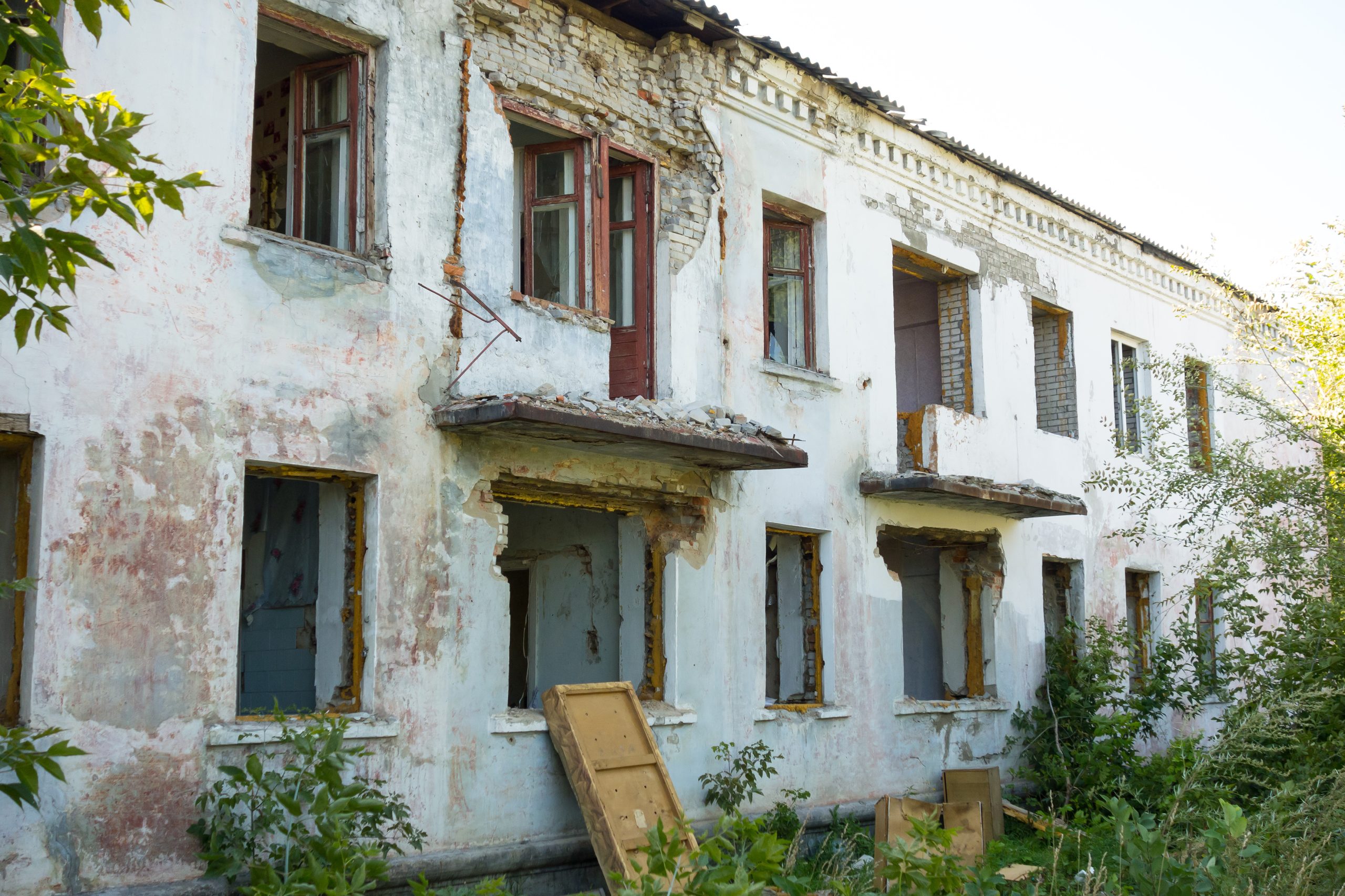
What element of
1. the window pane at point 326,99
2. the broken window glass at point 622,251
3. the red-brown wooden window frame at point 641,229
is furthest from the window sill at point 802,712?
the window pane at point 326,99

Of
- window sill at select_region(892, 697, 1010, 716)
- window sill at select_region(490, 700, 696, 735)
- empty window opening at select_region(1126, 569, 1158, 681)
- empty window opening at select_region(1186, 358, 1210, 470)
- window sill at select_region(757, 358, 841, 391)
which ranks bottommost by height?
window sill at select_region(892, 697, 1010, 716)

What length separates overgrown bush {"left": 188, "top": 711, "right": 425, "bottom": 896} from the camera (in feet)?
19.8

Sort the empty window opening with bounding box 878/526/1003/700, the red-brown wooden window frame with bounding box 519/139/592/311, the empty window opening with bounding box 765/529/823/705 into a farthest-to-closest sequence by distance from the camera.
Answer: the empty window opening with bounding box 878/526/1003/700, the empty window opening with bounding box 765/529/823/705, the red-brown wooden window frame with bounding box 519/139/592/311

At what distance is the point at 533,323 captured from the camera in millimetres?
8859

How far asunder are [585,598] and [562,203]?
10.7 ft

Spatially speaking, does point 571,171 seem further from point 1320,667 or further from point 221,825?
point 1320,667

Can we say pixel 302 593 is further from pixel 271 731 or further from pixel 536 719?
pixel 271 731

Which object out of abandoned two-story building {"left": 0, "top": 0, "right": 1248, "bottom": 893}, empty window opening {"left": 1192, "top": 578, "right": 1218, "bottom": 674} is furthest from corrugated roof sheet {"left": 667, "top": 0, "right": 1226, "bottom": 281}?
empty window opening {"left": 1192, "top": 578, "right": 1218, "bottom": 674}

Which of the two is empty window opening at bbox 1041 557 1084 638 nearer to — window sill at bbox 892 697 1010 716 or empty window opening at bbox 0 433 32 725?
window sill at bbox 892 697 1010 716

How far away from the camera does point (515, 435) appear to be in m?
8.53

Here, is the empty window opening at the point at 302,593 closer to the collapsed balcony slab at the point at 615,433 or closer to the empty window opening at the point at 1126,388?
the collapsed balcony slab at the point at 615,433

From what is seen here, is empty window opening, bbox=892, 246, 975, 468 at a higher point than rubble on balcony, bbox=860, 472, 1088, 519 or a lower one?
higher

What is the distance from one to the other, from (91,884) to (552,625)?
497 centimetres

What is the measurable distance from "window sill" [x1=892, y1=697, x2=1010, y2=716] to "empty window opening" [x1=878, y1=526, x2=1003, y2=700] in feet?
0.69
